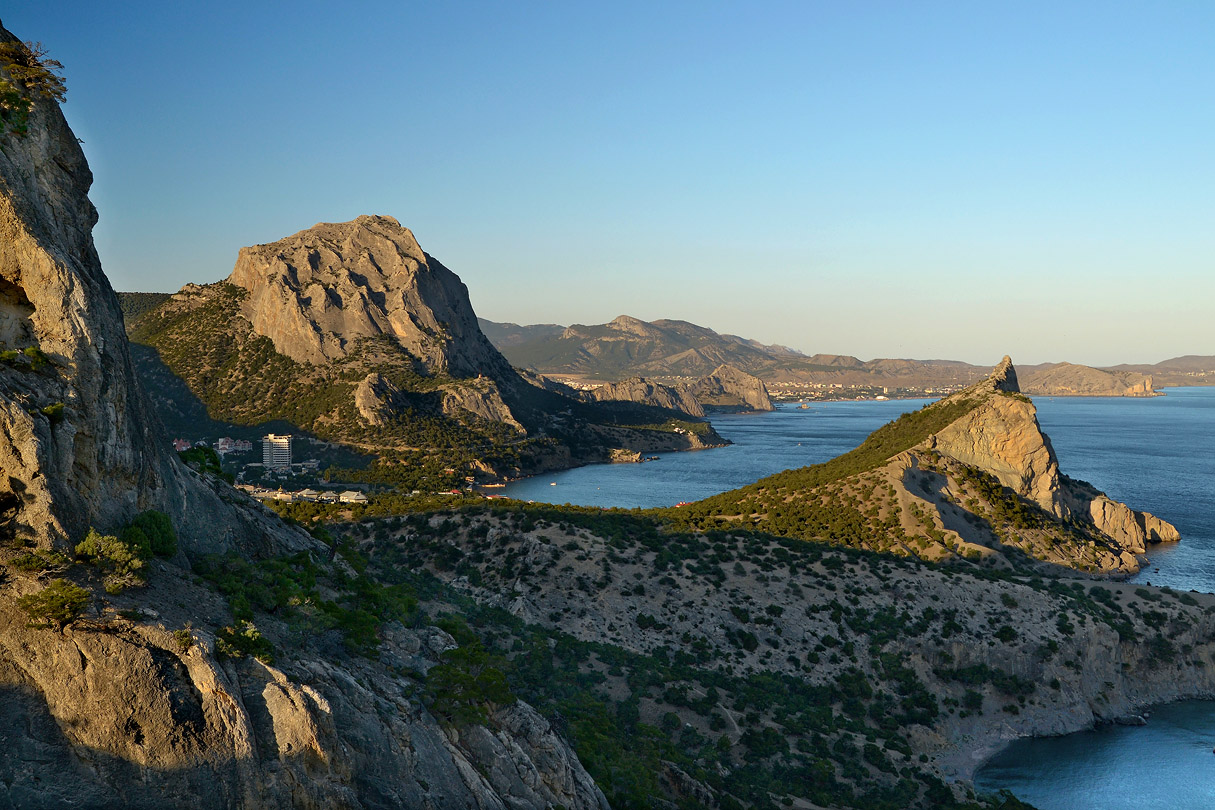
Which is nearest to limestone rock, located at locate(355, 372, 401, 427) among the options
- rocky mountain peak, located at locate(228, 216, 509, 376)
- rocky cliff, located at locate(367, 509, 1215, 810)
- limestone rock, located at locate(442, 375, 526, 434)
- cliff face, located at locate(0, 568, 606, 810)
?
limestone rock, located at locate(442, 375, 526, 434)

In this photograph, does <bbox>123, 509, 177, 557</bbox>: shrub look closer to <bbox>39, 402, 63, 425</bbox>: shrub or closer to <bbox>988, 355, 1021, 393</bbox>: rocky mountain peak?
<bbox>39, 402, 63, 425</bbox>: shrub

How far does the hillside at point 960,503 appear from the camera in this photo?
69875mm

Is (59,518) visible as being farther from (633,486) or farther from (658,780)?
(633,486)

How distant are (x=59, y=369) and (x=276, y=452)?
5282 inches

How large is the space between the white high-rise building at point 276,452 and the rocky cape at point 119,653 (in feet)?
421

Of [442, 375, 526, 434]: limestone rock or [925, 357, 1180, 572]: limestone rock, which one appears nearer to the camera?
[925, 357, 1180, 572]: limestone rock

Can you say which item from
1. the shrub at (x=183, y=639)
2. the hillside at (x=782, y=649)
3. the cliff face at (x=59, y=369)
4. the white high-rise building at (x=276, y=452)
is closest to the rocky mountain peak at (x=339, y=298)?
the white high-rise building at (x=276, y=452)

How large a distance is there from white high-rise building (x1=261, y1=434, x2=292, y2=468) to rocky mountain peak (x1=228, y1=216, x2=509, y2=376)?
3637 cm

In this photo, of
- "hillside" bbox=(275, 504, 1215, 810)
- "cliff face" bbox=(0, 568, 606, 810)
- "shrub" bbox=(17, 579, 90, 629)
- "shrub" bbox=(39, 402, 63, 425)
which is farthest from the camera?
"hillside" bbox=(275, 504, 1215, 810)

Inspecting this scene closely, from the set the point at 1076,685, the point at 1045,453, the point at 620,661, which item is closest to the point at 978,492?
the point at 1045,453

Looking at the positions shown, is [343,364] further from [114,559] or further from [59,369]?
[114,559]

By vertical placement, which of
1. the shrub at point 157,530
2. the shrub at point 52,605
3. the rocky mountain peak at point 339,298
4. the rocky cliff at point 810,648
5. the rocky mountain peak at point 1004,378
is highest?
the rocky mountain peak at point 339,298

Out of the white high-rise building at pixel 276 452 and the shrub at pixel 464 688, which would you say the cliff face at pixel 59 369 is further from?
the white high-rise building at pixel 276 452

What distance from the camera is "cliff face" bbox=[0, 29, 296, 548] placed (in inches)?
621
